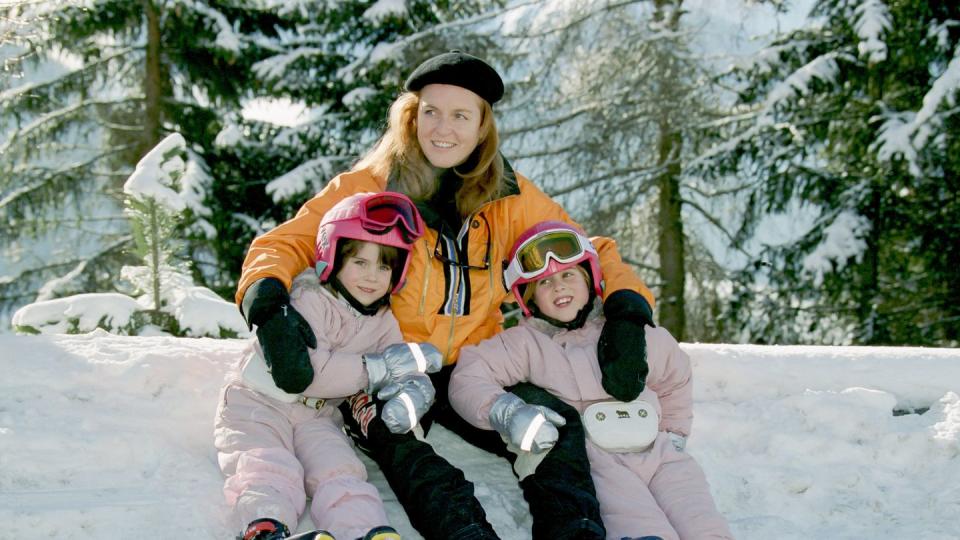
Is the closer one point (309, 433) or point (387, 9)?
point (309, 433)

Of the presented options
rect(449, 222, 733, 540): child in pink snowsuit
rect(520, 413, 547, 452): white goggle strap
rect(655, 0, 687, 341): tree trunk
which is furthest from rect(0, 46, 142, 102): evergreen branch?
rect(520, 413, 547, 452): white goggle strap

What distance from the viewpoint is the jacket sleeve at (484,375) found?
2957 mm

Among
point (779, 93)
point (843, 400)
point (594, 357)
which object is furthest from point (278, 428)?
point (779, 93)

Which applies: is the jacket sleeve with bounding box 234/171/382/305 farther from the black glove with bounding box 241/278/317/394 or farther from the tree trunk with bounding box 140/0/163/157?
the tree trunk with bounding box 140/0/163/157

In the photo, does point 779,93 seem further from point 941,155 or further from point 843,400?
point 843,400

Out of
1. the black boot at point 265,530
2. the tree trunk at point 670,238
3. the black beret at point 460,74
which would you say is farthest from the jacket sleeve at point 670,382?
the tree trunk at point 670,238

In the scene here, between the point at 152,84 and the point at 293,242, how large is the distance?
882 centimetres

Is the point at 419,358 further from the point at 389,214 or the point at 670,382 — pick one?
the point at 670,382

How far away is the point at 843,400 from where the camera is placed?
362cm

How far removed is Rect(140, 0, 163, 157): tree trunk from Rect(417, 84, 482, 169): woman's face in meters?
8.42

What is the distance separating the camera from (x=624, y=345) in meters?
3.01

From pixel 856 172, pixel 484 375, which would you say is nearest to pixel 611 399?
pixel 484 375

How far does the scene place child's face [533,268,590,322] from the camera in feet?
10.7

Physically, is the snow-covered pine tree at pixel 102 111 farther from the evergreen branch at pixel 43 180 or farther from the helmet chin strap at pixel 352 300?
the helmet chin strap at pixel 352 300
